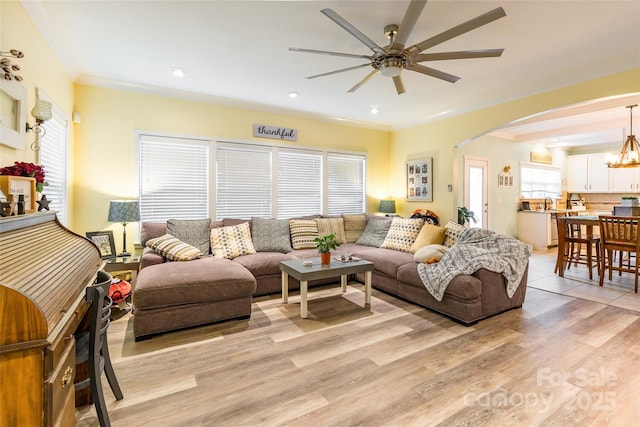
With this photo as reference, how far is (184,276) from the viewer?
112 inches

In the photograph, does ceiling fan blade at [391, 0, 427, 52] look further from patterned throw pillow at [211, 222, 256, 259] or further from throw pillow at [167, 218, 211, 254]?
throw pillow at [167, 218, 211, 254]

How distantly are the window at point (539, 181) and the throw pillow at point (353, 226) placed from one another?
4876mm

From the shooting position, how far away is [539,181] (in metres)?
8.02

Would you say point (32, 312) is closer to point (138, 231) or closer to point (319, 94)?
point (138, 231)

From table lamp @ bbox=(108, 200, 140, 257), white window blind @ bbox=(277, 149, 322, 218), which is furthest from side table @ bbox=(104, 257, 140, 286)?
white window blind @ bbox=(277, 149, 322, 218)

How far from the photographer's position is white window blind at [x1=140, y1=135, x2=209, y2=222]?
166 inches

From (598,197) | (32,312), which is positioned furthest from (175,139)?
(598,197)

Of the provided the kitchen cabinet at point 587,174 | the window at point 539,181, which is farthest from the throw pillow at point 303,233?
the kitchen cabinet at point 587,174

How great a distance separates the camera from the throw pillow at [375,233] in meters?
4.98

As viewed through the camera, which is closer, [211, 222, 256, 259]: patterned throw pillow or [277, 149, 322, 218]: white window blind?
[211, 222, 256, 259]: patterned throw pillow

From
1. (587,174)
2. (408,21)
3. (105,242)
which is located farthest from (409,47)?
(587,174)

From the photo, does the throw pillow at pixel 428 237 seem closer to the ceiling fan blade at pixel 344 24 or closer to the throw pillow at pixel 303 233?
the throw pillow at pixel 303 233

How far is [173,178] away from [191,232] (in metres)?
0.94

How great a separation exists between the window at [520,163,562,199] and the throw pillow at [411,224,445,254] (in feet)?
16.1
